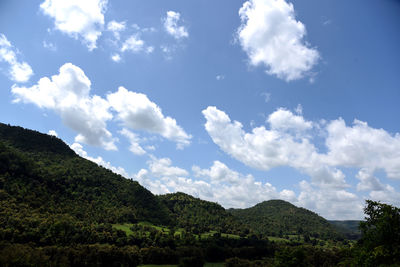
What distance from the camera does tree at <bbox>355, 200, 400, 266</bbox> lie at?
37250mm

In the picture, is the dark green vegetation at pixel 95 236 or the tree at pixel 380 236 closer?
the tree at pixel 380 236

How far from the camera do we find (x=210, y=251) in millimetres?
135125

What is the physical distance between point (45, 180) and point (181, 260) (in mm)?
115929

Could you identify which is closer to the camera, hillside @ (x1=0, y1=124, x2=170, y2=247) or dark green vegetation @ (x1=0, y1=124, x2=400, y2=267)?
dark green vegetation @ (x1=0, y1=124, x2=400, y2=267)

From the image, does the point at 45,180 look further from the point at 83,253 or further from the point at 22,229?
the point at 83,253

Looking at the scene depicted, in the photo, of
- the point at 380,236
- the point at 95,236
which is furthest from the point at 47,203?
the point at 380,236

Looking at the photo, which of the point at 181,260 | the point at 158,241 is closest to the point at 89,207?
the point at 158,241

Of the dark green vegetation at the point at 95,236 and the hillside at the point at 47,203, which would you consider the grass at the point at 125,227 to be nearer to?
the dark green vegetation at the point at 95,236

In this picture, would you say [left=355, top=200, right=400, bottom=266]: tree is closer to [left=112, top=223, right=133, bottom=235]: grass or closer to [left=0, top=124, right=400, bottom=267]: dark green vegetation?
[left=0, top=124, right=400, bottom=267]: dark green vegetation

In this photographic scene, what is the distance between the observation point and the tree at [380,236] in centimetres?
3725

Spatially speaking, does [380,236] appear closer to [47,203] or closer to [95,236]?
[95,236]

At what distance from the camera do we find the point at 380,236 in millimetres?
41531

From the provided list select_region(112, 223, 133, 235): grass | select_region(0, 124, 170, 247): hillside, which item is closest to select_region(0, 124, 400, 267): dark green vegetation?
select_region(0, 124, 170, 247): hillside

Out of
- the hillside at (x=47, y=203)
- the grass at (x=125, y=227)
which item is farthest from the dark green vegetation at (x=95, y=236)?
the grass at (x=125, y=227)
